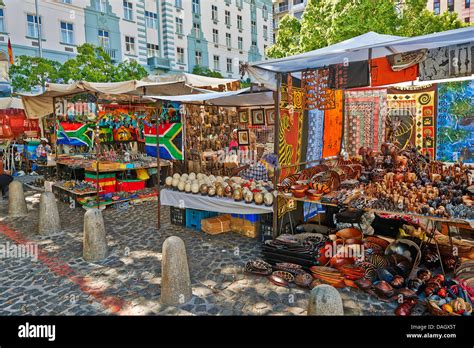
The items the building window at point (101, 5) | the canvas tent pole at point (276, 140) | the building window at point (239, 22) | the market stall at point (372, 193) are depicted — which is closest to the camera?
the market stall at point (372, 193)

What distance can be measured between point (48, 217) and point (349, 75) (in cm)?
683

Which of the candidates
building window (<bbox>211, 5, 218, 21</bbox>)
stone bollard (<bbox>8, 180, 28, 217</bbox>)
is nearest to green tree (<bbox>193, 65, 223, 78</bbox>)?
building window (<bbox>211, 5, 218, 21</bbox>)

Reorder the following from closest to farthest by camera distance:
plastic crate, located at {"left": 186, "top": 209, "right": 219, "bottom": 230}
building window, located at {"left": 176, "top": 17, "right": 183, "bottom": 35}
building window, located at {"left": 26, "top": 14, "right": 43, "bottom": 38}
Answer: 1. plastic crate, located at {"left": 186, "top": 209, "right": 219, "bottom": 230}
2. building window, located at {"left": 26, "top": 14, "right": 43, "bottom": 38}
3. building window, located at {"left": 176, "top": 17, "right": 183, "bottom": 35}

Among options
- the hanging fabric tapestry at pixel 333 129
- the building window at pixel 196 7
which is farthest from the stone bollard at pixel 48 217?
the building window at pixel 196 7

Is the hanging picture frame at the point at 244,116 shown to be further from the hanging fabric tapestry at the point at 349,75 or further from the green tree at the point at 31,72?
the green tree at the point at 31,72

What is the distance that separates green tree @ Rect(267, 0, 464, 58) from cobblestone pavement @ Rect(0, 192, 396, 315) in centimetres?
1263

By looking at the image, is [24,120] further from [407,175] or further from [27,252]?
[407,175]

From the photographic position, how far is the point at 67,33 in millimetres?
24594

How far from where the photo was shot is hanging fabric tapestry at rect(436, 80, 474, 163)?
880 cm

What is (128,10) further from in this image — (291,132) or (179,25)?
(291,132)

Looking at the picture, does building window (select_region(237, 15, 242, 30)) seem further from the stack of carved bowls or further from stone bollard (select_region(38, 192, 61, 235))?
the stack of carved bowls

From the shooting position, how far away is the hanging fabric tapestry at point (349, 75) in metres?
5.51

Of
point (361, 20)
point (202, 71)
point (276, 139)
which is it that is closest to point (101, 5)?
point (202, 71)

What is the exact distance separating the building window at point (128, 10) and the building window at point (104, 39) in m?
2.69
